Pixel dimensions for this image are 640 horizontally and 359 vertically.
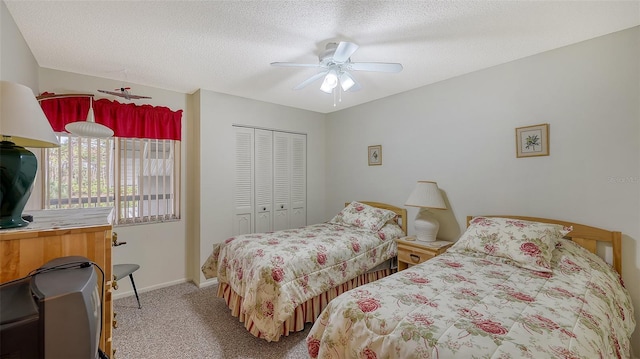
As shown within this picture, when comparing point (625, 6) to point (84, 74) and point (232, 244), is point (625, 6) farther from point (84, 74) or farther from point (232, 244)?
point (84, 74)

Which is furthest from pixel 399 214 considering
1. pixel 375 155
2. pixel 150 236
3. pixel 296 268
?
pixel 150 236

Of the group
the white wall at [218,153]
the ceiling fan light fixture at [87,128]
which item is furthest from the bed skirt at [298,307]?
the ceiling fan light fixture at [87,128]

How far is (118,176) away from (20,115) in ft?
7.18

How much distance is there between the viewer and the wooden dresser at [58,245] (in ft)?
3.42

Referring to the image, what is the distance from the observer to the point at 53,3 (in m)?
1.70

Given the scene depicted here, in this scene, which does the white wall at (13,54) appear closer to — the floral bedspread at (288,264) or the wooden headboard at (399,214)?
the floral bedspread at (288,264)

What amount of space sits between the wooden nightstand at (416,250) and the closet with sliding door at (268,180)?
1823 mm

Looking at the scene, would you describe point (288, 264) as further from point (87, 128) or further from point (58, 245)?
point (87, 128)

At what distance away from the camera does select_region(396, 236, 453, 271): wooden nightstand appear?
105 inches

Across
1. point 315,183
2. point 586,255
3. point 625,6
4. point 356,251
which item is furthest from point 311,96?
point 586,255

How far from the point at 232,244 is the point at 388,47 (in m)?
2.35

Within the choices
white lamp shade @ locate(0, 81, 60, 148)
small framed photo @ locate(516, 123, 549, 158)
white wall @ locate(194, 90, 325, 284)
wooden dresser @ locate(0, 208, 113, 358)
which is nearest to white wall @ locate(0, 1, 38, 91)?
white lamp shade @ locate(0, 81, 60, 148)

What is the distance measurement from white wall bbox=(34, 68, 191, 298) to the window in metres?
0.11

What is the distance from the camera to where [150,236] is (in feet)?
10.5
